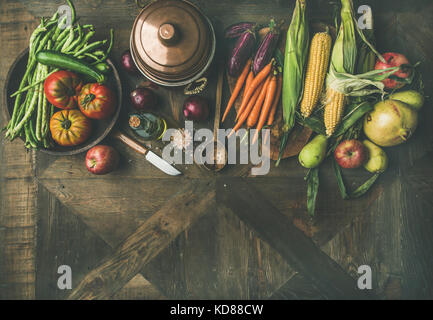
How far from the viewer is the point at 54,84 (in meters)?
1.42

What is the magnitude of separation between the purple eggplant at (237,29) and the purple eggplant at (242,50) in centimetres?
5

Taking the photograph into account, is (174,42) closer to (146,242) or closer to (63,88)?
(63,88)

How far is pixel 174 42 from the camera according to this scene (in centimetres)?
133

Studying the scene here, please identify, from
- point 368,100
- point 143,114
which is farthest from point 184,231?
point 368,100

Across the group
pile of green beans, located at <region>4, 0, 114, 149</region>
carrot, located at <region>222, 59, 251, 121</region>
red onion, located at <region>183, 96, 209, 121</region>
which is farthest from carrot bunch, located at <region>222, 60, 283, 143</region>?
pile of green beans, located at <region>4, 0, 114, 149</region>

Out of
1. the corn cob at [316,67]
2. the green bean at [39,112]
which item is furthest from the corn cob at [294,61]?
the green bean at [39,112]

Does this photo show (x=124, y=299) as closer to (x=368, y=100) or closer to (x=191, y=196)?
(x=191, y=196)

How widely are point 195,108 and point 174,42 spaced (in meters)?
0.32

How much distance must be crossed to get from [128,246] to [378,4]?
177cm

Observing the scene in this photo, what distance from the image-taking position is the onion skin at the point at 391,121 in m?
1.41

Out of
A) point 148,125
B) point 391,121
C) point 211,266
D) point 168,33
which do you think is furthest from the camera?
point 211,266

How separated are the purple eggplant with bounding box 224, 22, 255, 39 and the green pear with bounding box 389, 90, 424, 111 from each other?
2.47ft

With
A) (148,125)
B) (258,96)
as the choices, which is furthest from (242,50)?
(148,125)

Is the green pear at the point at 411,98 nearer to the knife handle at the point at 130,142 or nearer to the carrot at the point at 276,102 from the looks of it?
the carrot at the point at 276,102
